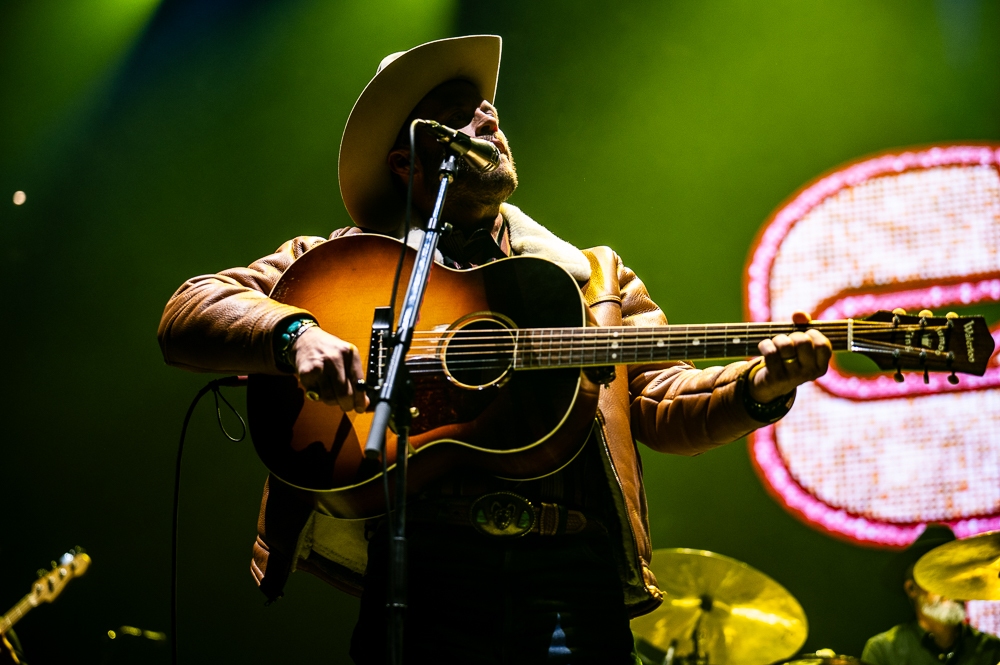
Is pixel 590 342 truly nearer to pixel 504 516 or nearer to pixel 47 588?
pixel 504 516

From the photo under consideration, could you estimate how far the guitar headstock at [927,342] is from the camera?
1.81m

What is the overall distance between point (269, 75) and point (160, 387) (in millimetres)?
1793

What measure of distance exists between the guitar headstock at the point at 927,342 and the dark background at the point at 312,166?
252 centimetres

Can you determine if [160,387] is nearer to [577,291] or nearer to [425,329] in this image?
[425,329]

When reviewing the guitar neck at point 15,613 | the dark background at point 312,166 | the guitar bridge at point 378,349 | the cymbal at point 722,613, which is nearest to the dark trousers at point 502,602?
the guitar bridge at point 378,349

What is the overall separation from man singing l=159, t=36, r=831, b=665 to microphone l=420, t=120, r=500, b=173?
0.23ft

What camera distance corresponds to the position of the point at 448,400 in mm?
1944

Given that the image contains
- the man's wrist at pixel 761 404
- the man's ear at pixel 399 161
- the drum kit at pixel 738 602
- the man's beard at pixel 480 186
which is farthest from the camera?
the drum kit at pixel 738 602

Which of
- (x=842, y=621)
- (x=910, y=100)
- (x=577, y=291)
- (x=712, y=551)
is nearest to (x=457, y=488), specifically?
(x=577, y=291)

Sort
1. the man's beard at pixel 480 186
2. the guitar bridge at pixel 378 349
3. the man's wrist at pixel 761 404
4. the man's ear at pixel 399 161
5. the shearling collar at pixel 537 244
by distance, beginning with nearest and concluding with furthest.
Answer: the guitar bridge at pixel 378 349, the man's wrist at pixel 761 404, the shearling collar at pixel 537 244, the man's beard at pixel 480 186, the man's ear at pixel 399 161

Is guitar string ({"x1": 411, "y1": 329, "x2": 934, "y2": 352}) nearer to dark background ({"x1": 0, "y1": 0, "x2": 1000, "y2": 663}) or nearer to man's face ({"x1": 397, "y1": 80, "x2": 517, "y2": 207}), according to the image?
man's face ({"x1": 397, "y1": 80, "x2": 517, "y2": 207})

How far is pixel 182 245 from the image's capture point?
4406 millimetres

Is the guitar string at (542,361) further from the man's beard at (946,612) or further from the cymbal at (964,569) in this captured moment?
the man's beard at (946,612)

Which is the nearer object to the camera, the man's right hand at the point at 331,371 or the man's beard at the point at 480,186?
the man's right hand at the point at 331,371
